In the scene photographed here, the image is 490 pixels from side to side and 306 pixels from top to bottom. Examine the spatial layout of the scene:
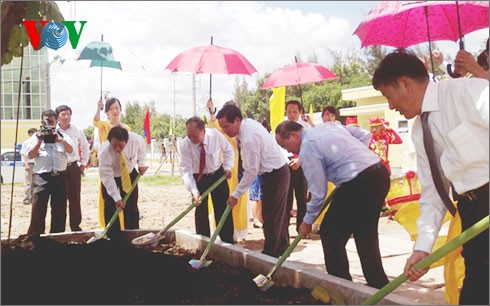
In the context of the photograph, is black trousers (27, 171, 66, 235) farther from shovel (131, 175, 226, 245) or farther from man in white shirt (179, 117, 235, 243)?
man in white shirt (179, 117, 235, 243)

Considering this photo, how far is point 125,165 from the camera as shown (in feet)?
20.5

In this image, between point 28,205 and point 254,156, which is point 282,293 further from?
point 28,205

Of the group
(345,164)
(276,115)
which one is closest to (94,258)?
(345,164)

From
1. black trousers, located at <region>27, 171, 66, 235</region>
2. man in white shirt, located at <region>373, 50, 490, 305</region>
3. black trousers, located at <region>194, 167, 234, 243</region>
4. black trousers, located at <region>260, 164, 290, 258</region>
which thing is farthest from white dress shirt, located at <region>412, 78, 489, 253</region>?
black trousers, located at <region>27, 171, 66, 235</region>

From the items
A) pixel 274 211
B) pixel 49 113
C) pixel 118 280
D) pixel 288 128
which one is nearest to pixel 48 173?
pixel 49 113

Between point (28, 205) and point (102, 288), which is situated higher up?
point (102, 288)

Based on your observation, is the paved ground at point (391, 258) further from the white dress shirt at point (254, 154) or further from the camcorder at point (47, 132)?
the camcorder at point (47, 132)

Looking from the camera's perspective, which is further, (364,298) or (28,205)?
(28,205)

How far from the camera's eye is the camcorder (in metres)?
6.78

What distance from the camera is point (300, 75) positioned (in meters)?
8.04

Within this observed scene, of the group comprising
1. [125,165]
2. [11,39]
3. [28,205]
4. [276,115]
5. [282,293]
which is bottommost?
[28,205]

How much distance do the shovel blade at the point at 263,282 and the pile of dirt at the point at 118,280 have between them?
0.11 feet

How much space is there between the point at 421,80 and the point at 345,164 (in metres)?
1.30

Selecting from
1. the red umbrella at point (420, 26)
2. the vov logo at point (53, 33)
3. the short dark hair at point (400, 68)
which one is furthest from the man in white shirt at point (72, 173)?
the short dark hair at point (400, 68)
